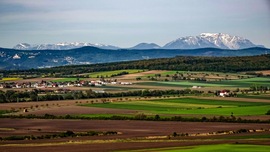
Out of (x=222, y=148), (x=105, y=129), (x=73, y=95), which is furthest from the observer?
(x=73, y=95)

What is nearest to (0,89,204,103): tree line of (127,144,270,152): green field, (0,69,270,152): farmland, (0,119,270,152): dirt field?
(0,69,270,152): farmland

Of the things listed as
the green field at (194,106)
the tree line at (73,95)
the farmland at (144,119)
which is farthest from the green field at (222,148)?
the tree line at (73,95)

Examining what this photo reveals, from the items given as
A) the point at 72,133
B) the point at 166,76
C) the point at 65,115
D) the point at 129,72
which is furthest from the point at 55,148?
the point at 129,72

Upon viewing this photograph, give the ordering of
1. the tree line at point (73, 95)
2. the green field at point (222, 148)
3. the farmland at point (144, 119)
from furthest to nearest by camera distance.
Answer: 1. the tree line at point (73, 95)
2. the farmland at point (144, 119)
3. the green field at point (222, 148)

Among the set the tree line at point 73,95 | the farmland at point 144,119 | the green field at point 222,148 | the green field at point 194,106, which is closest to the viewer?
the green field at point 222,148

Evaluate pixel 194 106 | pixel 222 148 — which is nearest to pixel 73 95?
pixel 194 106

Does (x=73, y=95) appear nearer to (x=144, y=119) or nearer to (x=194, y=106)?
(x=194, y=106)

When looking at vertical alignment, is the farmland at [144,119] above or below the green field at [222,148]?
below

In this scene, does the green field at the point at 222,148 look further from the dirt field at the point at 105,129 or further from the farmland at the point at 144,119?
the dirt field at the point at 105,129

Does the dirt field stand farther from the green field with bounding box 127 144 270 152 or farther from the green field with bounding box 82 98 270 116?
the green field with bounding box 82 98 270 116
